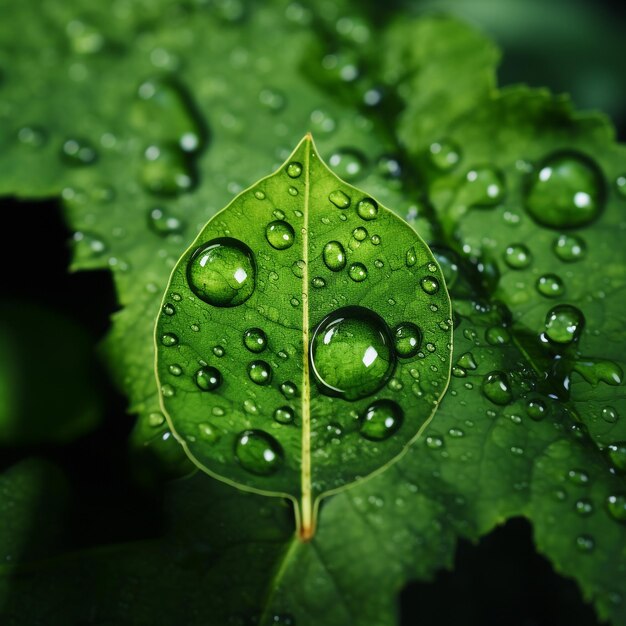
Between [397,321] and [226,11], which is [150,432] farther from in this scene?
[226,11]

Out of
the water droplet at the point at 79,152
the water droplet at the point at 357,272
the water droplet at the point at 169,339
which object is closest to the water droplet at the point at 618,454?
the water droplet at the point at 357,272

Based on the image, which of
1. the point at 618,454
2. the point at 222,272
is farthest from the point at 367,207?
the point at 618,454

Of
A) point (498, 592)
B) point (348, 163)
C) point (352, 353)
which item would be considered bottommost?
point (498, 592)

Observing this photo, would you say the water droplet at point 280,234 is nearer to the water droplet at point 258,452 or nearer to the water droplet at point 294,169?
the water droplet at point 294,169

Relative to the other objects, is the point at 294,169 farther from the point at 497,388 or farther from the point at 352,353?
the point at 497,388

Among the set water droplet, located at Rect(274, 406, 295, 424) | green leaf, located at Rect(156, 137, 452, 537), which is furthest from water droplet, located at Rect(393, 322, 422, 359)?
water droplet, located at Rect(274, 406, 295, 424)

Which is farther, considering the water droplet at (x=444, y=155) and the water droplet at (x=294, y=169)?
the water droplet at (x=444, y=155)
